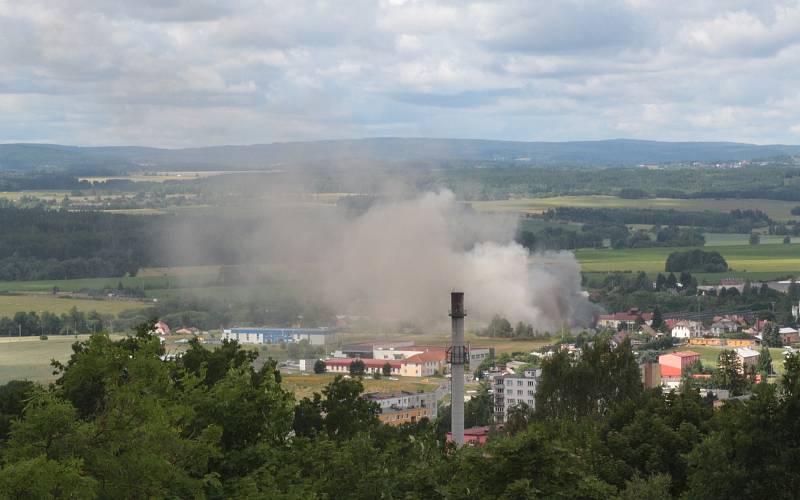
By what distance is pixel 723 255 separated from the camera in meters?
183

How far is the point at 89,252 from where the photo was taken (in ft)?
537

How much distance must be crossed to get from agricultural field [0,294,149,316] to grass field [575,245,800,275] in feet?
186

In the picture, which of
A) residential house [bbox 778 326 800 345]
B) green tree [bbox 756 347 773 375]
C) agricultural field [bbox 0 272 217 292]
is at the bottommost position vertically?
residential house [bbox 778 326 800 345]

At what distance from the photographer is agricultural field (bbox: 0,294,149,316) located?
408ft

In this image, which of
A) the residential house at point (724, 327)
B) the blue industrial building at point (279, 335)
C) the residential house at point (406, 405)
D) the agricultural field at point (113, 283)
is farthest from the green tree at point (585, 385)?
the agricultural field at point (113, 283)

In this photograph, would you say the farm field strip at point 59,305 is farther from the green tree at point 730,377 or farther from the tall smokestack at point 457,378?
the tall smokestack at point 457,378

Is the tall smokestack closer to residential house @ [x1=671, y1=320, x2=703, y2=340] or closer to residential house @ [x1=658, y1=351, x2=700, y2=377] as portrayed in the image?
residential house @ [x1=658, y1=351, x2=700, y2=377]

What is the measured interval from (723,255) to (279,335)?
8732 centimetres

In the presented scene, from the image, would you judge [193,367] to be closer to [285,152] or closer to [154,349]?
[154,349]

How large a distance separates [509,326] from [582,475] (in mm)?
86889

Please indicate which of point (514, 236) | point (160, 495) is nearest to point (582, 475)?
point (160, 495)

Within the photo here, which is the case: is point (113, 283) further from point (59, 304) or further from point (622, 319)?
point (622, 319)

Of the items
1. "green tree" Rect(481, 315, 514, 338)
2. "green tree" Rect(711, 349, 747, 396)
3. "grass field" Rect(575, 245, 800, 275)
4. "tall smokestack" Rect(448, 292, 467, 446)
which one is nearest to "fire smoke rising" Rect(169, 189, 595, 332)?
"green tree" Rect(481, 315, 514, 338)

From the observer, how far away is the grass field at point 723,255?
167375mm
